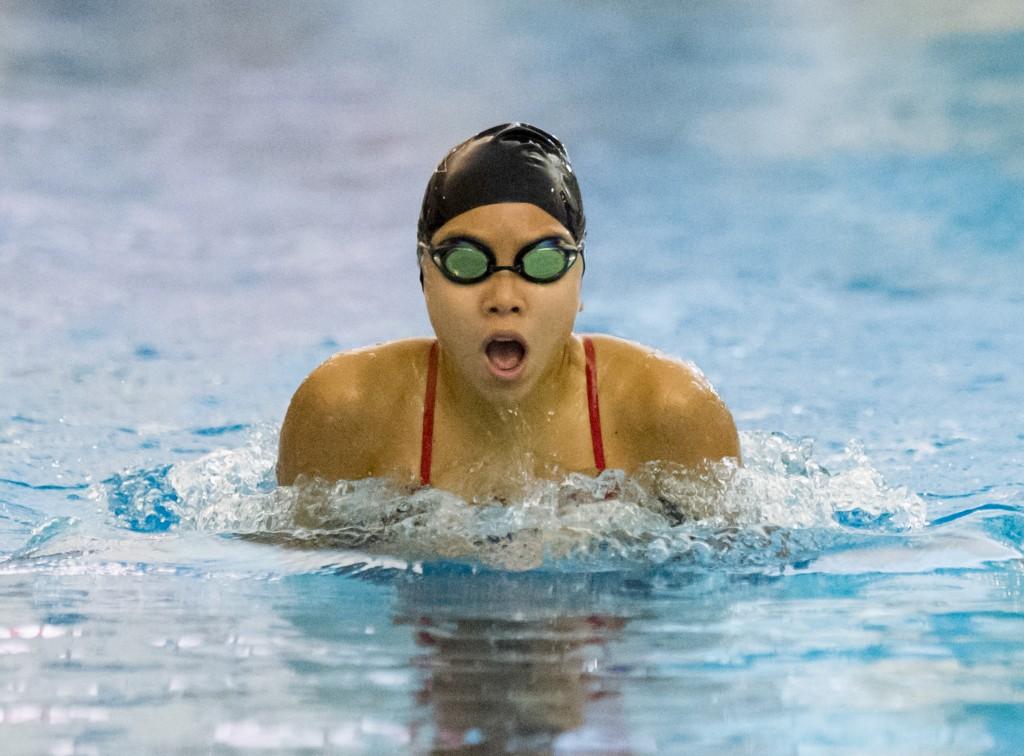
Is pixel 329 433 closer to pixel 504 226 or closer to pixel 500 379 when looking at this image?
pixel 500 379

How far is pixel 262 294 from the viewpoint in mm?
8820

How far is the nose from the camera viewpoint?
10.3 feet

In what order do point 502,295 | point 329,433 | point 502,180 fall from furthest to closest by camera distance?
point 329,433 → point 502,180 → point 502,295

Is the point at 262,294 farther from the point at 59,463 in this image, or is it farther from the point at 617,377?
the point at 617,377

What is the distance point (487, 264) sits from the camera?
319 centimetres

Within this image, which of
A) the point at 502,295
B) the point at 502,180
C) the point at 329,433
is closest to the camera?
the point at 502,295

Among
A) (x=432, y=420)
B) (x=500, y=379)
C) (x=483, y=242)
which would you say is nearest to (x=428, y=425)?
(x=432, y=420)

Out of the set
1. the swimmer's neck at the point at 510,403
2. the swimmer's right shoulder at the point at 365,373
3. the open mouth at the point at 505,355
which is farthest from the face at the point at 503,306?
the swimmer's right shoulder at the point at 365,373

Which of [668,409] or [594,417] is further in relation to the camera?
[594,417]

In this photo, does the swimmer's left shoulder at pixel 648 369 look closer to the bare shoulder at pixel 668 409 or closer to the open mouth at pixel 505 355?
the bare shoulder at pixel 668 409

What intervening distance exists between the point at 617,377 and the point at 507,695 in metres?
1.65

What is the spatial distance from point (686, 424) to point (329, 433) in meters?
0.88

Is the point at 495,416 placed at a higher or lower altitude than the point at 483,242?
lower

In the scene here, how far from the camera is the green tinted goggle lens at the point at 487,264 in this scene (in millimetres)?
3186
